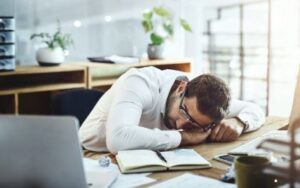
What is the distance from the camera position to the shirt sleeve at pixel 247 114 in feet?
6.92

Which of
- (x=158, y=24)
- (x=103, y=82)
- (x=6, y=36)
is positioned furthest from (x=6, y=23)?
(x=158, y=24)

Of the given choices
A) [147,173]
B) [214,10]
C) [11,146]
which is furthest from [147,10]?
[11,146]

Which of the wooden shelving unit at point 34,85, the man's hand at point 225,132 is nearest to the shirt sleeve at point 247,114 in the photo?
→ the man's hand at point 225,132

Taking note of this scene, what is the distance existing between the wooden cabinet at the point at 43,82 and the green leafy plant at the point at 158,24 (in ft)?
1.16

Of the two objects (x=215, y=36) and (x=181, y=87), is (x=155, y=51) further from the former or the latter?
(x=181, y=87)

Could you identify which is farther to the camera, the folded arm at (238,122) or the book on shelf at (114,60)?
the book on shelf at (114,60)

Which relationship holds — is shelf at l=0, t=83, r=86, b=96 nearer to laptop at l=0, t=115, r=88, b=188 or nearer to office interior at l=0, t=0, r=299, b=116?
office interior at l=0, t=0, r=299, b=116

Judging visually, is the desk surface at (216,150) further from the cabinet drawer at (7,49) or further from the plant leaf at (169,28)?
the plant leaf at (169,28)

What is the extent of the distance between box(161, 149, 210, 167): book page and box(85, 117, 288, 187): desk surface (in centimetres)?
3

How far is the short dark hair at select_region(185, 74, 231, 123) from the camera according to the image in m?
1.82

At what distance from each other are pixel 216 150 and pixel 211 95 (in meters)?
0.23

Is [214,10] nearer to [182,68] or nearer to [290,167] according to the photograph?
[182,68]

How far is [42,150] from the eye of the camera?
1124 millimetres

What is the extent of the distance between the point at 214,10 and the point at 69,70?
240 centimetres
